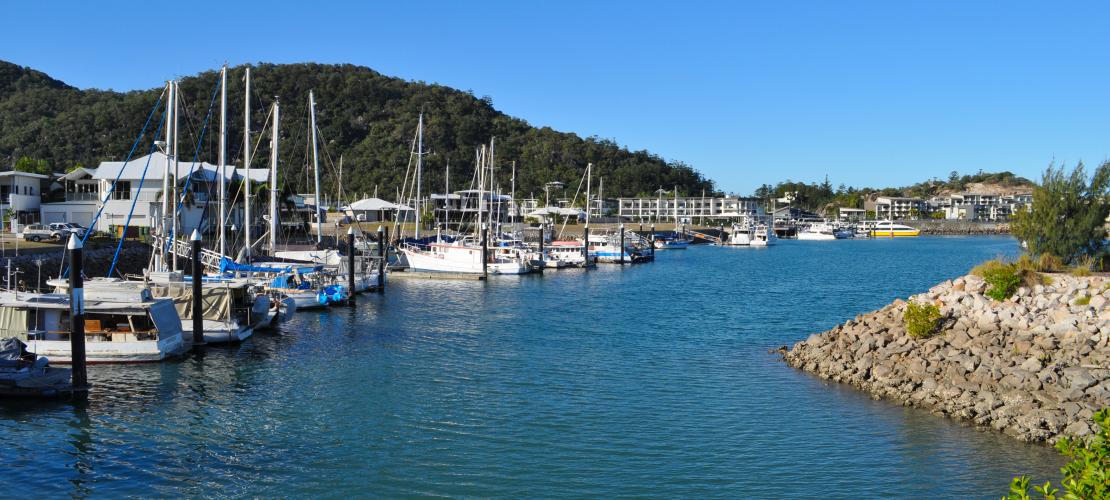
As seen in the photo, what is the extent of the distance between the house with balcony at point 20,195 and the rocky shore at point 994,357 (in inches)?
2472

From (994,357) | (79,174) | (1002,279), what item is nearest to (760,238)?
(79,174)

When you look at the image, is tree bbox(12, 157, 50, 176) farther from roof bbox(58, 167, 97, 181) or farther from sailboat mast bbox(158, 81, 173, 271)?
sailboat mast bbox(158, 81, 173, 271)

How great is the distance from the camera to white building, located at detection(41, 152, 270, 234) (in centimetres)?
6569

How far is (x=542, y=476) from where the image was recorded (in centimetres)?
1888

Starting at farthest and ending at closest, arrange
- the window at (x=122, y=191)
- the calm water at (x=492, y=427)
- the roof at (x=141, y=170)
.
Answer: the window at (x=122, y=191)
the roof at (x=141, y=170)
the calm water at (x=492, y=427)

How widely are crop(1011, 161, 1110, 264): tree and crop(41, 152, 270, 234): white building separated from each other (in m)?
51.2

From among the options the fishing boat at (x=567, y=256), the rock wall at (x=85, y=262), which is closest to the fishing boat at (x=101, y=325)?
the rock wall at (x=85, y=262)

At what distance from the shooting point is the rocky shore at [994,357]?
21.0 meters

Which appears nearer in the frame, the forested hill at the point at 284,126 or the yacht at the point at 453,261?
the yacht at the point at 453,261

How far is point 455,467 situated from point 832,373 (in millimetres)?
13652

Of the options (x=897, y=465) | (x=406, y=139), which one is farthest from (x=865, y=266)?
(x=406, y=139)

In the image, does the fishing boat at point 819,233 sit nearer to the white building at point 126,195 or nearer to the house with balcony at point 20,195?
the white building at point 126,195

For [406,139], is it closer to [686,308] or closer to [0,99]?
[0,99]

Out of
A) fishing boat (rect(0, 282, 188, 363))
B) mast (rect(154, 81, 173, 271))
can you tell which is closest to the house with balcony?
mast (rect(154, 81, 173, 271))
